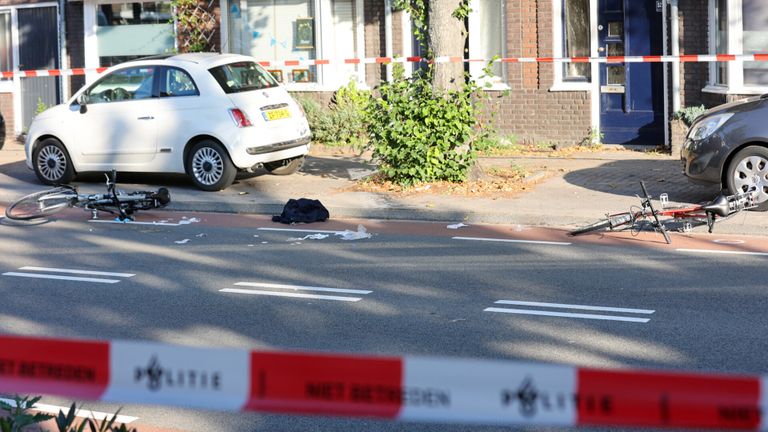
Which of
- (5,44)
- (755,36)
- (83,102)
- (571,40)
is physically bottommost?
(83,102)

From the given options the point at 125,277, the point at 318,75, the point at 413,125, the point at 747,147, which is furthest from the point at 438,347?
the point at 318,75

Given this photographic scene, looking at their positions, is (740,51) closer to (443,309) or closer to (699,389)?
(443,309)

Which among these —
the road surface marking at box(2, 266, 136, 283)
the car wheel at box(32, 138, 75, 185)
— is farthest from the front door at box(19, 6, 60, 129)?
the road surface marking at box(2, 266, 136, 283)

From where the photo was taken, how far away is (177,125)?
1595 cm

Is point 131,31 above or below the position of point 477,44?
above

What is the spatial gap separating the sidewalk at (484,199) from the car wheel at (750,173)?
0.32m

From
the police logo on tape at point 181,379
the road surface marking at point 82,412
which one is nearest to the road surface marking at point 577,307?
the road surface marking at point 82,412

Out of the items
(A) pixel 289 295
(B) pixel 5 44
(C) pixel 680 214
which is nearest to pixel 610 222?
(C) pixel 680 214

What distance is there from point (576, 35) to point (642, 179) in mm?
4680

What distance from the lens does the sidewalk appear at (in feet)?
44.1

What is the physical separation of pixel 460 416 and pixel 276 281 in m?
7.13

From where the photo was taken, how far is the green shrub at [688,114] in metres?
17.8

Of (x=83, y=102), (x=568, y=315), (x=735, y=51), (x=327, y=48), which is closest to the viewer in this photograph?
(x=568, y=315)

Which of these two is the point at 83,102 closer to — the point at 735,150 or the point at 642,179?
the point at 642,179
